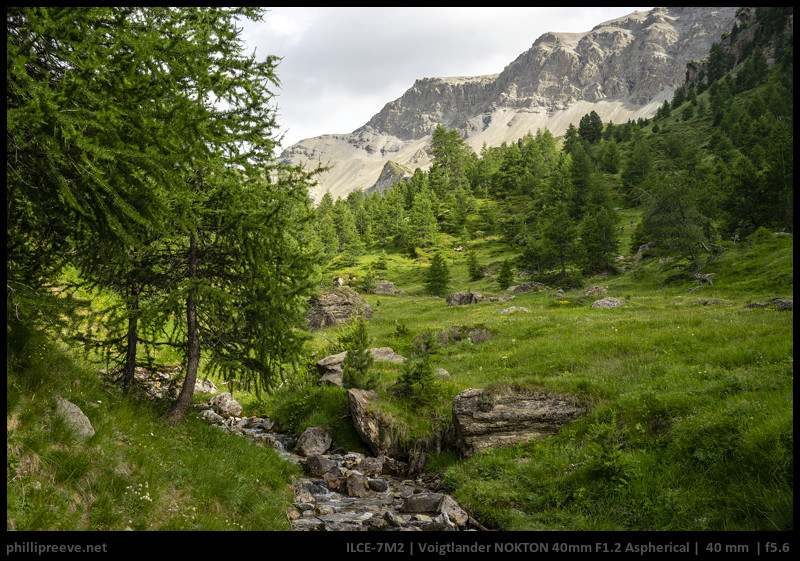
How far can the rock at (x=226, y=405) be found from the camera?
18.9 meters

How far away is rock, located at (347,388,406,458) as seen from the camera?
1412 centimetres

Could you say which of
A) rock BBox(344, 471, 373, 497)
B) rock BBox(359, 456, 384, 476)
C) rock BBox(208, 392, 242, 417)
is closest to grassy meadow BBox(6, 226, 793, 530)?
rock BBox(359, 456, 384, 476)

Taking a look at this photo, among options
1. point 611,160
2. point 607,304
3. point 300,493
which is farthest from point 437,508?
point 611,160

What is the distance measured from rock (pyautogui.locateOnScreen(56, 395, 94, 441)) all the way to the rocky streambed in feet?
14.7

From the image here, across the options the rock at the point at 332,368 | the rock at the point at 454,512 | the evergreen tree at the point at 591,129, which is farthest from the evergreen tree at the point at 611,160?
the rock at the point at 454,512

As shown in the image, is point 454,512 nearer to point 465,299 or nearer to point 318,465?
Result: point 318,465

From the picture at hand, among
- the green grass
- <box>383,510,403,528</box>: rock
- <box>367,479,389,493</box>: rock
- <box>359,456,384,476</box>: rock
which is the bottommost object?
<box>359,456,384,476</box>: rock

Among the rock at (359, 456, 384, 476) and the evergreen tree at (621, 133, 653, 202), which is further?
the evergreen tree at (621, 133, 653, 202)

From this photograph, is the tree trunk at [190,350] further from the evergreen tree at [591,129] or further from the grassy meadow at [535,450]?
the evergreen tree at [591,129]

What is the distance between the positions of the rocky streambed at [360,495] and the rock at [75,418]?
4.48 m

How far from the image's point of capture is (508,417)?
12.2m

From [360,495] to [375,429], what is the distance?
3231 mm

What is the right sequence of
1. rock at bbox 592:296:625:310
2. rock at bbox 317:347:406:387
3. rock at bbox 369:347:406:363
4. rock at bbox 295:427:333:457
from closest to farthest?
rock at bbox 295:427:333:457
rock at bbox 317:347:406:387
rock at bbox 369:347:406:363
rock at bbox 592:296:625:310

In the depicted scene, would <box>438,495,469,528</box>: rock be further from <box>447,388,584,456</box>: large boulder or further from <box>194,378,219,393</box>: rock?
<box>194,378,219,393</box>: rock
